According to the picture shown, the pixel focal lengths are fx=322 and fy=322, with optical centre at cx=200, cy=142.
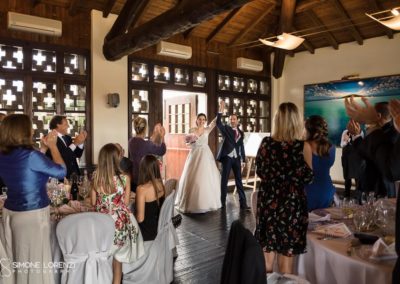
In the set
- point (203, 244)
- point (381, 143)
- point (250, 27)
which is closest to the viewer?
point (381, 143)

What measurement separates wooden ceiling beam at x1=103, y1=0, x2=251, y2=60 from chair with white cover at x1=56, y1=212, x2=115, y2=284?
9.31ft

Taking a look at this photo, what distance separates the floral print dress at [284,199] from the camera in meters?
2.30

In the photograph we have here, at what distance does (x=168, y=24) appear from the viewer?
4.78 metres

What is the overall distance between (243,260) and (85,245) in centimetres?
137

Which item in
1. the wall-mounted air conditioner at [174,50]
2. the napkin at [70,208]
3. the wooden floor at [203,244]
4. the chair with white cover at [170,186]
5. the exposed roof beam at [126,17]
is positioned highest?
the exposed roof beam at [126,17]

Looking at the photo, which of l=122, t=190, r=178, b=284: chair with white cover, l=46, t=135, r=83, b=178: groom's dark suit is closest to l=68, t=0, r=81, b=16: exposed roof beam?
l=46, t=135, r=83, b=178: groom's dark suit

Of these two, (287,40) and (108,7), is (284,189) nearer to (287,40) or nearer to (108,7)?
(287,40)

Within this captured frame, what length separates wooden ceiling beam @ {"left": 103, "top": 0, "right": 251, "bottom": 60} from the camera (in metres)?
4.03

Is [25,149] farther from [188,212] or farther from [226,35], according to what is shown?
[226,35]

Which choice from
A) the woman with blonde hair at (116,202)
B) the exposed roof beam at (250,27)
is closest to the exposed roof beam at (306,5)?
Result: the exposed roof beam at (250,27)

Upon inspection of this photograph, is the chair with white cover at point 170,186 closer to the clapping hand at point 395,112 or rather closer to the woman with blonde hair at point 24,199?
the woman with blonde hair at point 24,199

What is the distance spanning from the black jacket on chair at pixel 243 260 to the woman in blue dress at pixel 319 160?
1.60m

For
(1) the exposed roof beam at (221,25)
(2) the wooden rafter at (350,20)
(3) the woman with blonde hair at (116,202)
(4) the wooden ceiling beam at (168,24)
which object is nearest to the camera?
(3) the woman with blonde hair at (116,202)

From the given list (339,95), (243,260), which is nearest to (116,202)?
(243,260)
